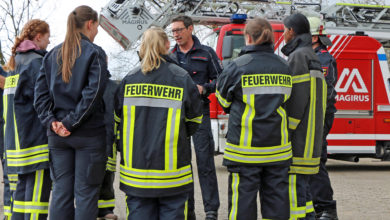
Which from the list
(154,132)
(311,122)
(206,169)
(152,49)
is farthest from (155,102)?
(206,169)

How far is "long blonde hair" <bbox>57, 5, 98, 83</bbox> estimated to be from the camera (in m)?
4.18

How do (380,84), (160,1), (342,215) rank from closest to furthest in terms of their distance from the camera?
1. (342,215)
2. (380,84)
3. (160,1)

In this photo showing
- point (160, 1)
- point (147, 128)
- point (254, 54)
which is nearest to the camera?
point (147, 128)

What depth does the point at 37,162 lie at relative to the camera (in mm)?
4664

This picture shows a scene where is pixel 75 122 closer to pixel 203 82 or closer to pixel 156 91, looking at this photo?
pixel 156 91

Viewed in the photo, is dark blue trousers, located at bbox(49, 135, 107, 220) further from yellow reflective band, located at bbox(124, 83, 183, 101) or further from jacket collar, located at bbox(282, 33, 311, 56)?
jacket collar, located at bbox(282, 33, 311, 56)

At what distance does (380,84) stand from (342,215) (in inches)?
209

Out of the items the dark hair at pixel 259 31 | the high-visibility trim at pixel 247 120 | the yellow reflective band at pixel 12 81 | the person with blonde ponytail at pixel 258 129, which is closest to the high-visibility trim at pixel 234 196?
the person with blonde ponytail at pixel 258 129

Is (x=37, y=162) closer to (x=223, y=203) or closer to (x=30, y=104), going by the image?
(x=30, y=104)

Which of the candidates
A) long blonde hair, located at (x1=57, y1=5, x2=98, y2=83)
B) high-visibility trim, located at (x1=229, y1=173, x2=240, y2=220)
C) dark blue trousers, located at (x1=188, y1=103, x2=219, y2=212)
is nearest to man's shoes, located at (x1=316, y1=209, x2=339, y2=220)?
dark blue trousers, located at (x1=188, y1=103, x2=219, y2=212)

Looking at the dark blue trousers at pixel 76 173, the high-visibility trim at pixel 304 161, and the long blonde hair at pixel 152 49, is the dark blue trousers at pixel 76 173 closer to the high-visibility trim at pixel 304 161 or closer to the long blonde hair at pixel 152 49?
the long blonde hair at pixel 152 49

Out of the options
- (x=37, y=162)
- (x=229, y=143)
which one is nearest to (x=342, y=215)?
(x=229, y=143)

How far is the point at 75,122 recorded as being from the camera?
13.5ft

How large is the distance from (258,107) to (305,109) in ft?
2.17
